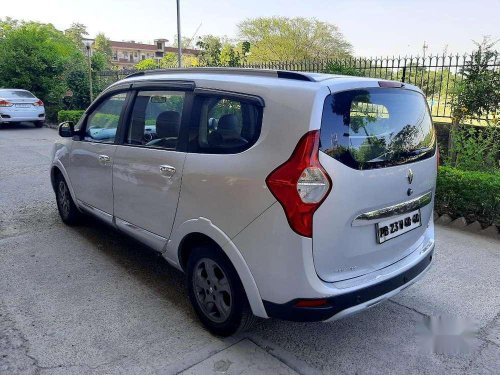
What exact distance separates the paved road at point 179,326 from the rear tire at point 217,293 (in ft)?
0.42

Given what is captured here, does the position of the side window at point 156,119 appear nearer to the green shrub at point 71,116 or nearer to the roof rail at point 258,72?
the roof rail at point 258,72

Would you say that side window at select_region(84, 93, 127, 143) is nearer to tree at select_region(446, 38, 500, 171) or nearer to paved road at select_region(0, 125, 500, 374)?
paved road at select_region(0, 125, 500, 374)

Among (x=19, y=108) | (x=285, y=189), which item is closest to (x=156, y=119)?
(x=285, y=189)

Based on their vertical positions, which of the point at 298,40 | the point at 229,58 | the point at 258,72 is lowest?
the point at 258,72

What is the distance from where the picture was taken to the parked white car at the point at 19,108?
14430 mm

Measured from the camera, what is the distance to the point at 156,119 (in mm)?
3219

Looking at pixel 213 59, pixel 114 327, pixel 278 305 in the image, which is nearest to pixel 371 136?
pixel 278 305

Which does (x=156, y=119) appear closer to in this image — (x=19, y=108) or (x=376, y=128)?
(x=376, y=128)

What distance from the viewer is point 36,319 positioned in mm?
2975

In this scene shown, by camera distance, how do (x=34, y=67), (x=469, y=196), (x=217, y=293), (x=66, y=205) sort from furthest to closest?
(x=34, y=67) → (x=469, y=196) → (x=66, y=205) → (x=217, y=293)

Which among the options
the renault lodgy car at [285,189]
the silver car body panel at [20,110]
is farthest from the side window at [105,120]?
the silver car body panel at [20,110]

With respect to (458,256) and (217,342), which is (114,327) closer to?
(217,342)

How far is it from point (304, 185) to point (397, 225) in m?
0.79

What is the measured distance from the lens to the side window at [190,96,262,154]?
2438 mm
